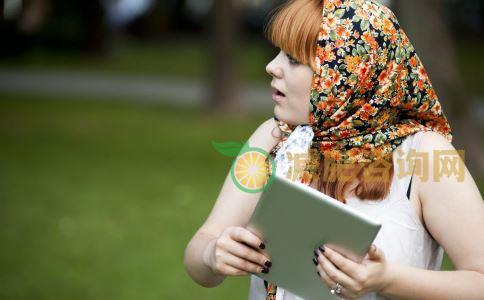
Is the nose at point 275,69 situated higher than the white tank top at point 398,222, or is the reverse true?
the nose at point 275,69

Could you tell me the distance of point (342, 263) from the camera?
1.98 meters

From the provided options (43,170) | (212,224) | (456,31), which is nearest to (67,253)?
(43,170)

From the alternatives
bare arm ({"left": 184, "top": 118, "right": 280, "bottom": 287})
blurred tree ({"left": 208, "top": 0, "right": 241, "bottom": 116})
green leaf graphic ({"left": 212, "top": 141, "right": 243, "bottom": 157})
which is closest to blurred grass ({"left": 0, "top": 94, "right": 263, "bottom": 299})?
blurred tree ({"left": 208, "top": 0, "right": 241, "bottom": 116})

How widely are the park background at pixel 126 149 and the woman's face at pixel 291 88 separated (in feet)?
11.7

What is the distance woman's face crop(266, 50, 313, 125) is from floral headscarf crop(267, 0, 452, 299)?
0.03 m

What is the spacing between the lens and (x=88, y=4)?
75.3 feet

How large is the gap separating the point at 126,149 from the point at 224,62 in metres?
3.30

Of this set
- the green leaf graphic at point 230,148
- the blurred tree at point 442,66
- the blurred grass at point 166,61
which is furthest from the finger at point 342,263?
the blurred grass at point 166,61

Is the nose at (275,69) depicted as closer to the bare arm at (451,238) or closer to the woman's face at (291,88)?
the woman's face at (291,88)

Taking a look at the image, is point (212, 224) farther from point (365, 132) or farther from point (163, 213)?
point (163, 213)

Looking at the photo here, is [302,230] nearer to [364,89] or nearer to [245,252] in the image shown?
[245,252]

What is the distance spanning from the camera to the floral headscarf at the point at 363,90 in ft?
7.36

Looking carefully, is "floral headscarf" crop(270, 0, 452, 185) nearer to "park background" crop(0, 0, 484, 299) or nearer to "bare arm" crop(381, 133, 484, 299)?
"bare arm" crop(381, 133, 484, 299)

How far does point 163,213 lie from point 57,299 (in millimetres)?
2191
